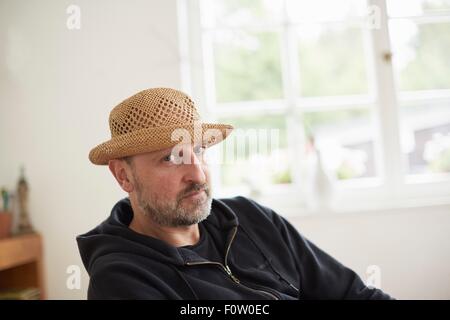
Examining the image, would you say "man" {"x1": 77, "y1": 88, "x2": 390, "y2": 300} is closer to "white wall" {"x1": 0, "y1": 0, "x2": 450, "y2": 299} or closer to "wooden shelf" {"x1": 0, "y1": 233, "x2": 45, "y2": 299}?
"white wall" {"x1": 0, "y1": 0, "x2": 450, "y2": 299}

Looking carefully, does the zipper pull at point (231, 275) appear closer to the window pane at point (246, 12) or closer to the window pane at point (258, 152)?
the window pane at point (258, 152)

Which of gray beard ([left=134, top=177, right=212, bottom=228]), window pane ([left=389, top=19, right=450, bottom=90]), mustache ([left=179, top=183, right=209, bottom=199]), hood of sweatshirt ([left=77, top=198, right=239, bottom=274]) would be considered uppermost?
window pane ([left=389, top=19, right=450, bottom=90])

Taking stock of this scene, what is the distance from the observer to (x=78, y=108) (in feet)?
4.84

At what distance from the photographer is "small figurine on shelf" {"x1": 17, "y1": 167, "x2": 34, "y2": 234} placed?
1532 mm

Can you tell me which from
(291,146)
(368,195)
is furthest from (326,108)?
(368,195)

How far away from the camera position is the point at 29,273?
1.51 metres

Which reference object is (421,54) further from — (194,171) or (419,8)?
(194,171)

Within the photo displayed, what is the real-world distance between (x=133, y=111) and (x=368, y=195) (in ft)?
3.69

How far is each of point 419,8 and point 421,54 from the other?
0.18 m

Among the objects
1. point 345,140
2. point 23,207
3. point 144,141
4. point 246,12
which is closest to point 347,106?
point 345,140

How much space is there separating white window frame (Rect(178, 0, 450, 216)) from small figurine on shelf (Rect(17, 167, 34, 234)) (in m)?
0.66

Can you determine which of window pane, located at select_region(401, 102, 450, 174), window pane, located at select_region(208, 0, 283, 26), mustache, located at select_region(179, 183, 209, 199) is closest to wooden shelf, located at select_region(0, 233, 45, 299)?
mustache, located at select_region(179, 183, 209, 199)
